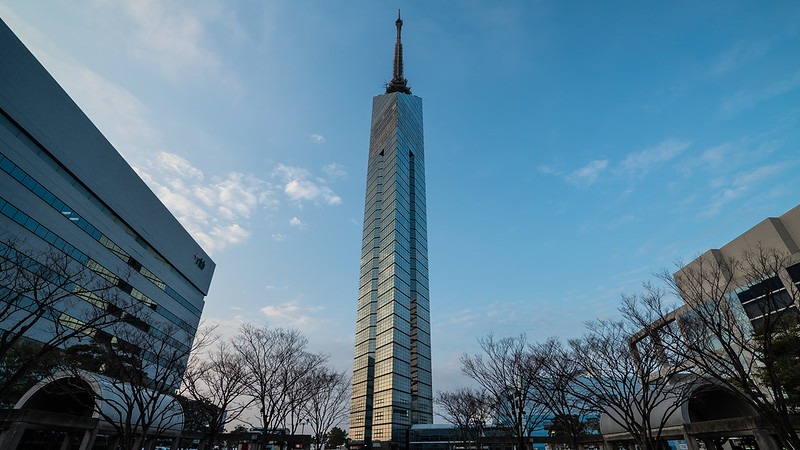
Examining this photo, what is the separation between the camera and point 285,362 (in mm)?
30609

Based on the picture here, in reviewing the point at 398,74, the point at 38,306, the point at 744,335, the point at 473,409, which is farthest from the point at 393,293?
the point at 398,74

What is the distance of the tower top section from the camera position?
140 meters

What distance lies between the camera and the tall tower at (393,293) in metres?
83.8

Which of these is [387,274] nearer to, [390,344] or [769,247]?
[390,344]

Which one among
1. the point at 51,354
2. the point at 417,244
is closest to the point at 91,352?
the point at 51,354

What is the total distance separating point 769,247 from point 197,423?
231 ft

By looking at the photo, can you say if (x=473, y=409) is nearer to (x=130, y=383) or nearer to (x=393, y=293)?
(x=130, y=383)

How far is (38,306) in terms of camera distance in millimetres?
20062

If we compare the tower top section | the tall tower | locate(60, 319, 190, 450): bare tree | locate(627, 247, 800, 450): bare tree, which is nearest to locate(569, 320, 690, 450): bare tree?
locate(627, 247, 800, 450): bare tree

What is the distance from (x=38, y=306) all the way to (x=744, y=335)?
49763 millimetres

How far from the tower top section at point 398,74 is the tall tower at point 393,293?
1198 centimetres

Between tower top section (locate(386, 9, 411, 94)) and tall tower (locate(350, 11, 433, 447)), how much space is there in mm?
11981

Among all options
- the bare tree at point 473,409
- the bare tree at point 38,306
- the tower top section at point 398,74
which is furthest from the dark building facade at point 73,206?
the tower top section at point 398,74

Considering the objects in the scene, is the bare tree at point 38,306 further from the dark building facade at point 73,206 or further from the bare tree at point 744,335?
the bare tree at point 744,335
